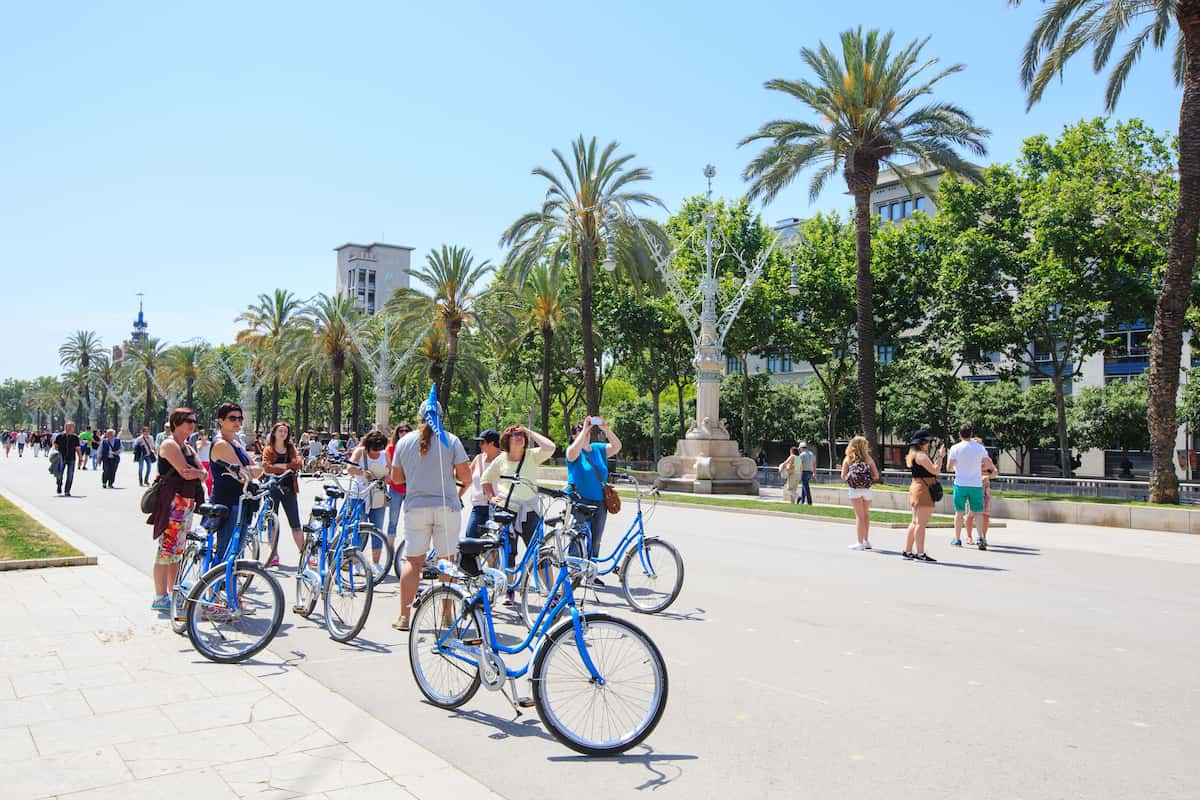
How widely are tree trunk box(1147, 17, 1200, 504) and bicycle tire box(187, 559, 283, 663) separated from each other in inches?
739

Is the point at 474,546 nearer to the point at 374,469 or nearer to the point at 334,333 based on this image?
the point at 374,469

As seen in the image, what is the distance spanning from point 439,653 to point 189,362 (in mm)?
88740

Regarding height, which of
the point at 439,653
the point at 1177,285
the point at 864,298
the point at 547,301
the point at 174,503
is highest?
the point at 547,301

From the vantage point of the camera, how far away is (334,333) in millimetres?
56656

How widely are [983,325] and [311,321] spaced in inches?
1494

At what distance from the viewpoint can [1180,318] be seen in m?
19.4

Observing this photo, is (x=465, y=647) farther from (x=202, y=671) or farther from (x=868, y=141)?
(x=868, y=141)

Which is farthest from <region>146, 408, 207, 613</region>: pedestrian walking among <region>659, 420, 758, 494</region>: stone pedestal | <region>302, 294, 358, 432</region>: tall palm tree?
<region>302, 294, 358, 432</region>: tall palm tree

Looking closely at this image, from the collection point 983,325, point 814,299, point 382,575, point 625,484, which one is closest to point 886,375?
point 814,299

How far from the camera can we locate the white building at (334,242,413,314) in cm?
15412

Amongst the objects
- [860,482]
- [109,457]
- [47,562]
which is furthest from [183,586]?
[109,457]

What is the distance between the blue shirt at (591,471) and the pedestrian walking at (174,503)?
329 centimetres

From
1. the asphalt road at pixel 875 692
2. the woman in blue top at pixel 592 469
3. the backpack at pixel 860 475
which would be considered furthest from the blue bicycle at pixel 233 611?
the backpack at pixel 860 475

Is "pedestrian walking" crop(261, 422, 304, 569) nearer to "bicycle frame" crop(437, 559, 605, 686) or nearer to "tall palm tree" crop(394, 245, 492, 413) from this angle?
"bicycle frame" crop(437, 559, 605, 686)
